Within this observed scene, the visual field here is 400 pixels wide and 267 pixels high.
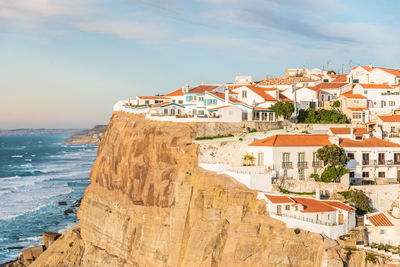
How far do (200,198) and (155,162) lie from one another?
7581 mm

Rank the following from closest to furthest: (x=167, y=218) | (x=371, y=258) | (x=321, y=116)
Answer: (x=371, y=258)
(x=167, y=218)
(x=321, y=116)

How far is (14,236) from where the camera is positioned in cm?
5831

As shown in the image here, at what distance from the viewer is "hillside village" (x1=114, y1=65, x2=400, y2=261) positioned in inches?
1298

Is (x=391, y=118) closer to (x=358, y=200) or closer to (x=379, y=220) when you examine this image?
(x=358, y=200)

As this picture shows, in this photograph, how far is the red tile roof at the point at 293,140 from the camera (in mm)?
39662

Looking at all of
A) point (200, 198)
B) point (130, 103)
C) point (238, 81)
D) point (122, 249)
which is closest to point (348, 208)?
point (200, 198)

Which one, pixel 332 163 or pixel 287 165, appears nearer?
pixel 332 163

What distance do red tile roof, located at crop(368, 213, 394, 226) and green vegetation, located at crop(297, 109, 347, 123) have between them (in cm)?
1997

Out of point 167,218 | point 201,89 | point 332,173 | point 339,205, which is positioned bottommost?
point 167,218

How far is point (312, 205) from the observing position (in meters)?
32.9

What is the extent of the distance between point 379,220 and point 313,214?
5.70m

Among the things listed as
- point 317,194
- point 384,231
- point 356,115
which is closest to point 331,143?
point 317,194

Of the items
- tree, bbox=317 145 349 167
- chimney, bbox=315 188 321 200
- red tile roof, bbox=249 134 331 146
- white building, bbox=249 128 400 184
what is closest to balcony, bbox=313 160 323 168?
white building, bbox=249 128 400 184

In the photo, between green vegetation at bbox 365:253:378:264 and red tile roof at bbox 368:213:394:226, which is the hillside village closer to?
red tile roof at bbox 368:213:394:226
